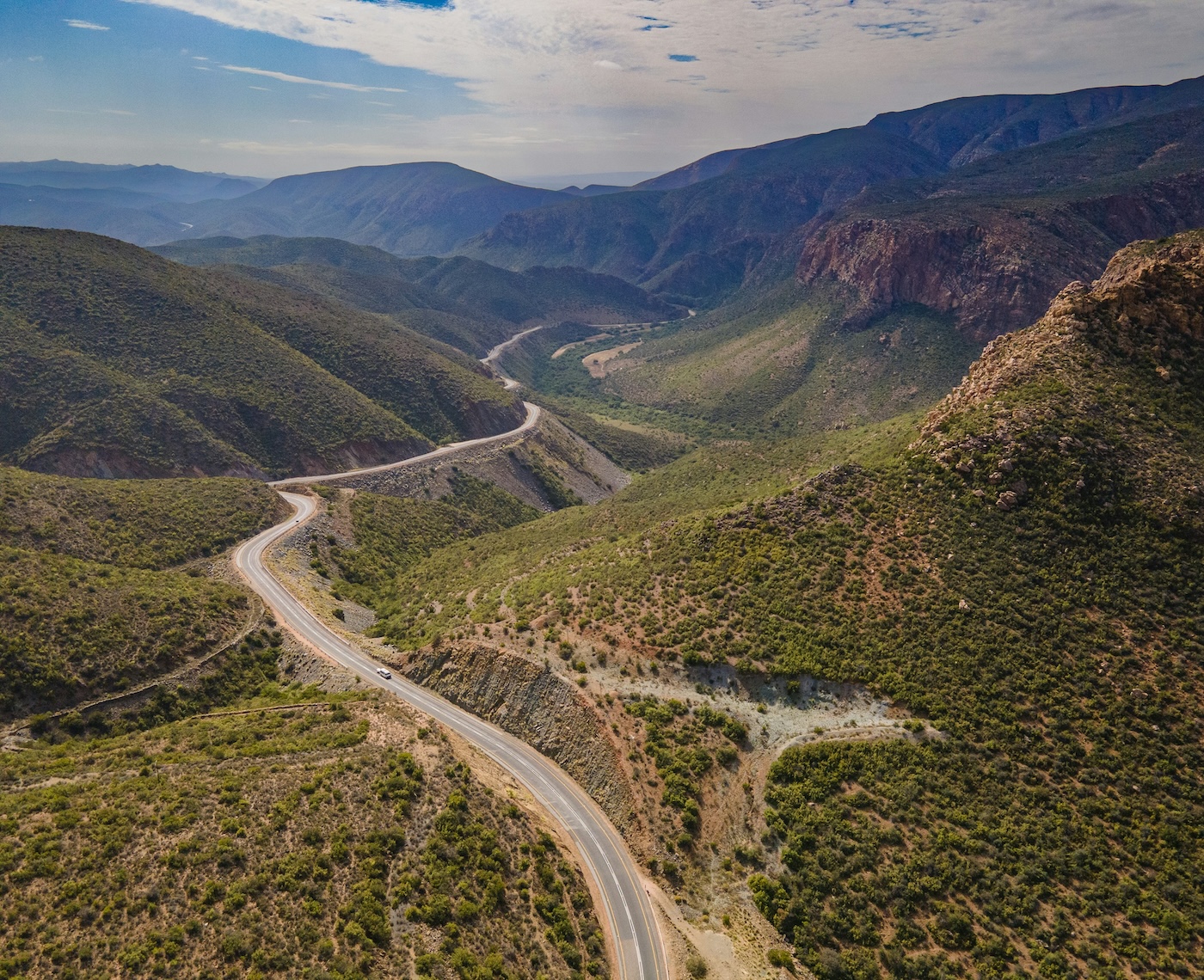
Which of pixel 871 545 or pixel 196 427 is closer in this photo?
pixel 871 545

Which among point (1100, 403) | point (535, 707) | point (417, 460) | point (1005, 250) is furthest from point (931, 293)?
point (535, 707)

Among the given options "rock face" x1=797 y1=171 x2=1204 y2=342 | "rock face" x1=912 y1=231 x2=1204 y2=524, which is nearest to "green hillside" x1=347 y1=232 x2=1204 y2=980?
"rock face" x1=912 y1=231 x2=1204 y2=524

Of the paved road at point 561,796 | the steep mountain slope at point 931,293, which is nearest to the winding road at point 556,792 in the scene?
the paved road at point 561,796

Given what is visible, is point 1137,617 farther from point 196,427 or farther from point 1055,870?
point 196,427

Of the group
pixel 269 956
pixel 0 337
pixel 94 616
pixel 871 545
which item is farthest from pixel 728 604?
pixel 0 337

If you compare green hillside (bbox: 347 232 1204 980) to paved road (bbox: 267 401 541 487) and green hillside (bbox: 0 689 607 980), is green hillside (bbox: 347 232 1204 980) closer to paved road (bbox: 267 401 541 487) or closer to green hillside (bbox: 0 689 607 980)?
green hillside (bbox: 0 689 607 980)

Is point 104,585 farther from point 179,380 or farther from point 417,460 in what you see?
point 179,380
